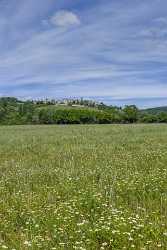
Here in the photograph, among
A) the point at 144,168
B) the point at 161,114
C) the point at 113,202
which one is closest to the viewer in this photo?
the point at 113,202

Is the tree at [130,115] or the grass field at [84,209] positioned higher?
the tree at [130,115]

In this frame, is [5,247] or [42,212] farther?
[42,212]

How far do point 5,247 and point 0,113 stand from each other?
157874mm

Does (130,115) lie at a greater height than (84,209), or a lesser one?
greater

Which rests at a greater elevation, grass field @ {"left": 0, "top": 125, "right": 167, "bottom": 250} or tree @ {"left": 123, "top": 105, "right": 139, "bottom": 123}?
tree @ {"left": 123, "top": 105, "right": 139, "bottom": 123}

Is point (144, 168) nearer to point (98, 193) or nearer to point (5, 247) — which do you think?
point (98, 193)

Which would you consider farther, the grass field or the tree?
the tree

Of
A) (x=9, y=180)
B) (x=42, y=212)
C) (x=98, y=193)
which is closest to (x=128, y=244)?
(x=42, y=212)

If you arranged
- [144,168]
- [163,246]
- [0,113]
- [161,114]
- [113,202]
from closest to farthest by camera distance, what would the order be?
1. [163,246]
2. [113,202]
3. [144,168]
4. [161,114]
5. [0,113]

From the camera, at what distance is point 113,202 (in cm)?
838

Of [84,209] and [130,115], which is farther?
[130,115]

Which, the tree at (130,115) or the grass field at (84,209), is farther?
the tree at (130,115)

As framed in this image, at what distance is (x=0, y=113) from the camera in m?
160

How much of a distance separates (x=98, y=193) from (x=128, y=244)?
3286mm
